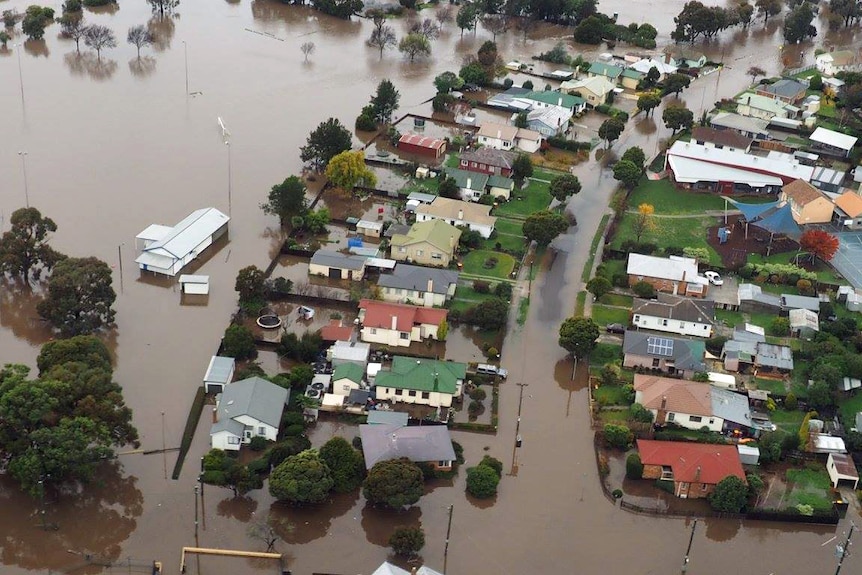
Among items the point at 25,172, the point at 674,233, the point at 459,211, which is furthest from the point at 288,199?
the point at 674,233

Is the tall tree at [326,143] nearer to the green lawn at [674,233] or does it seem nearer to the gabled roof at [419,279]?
the gabled roof at [419,279]

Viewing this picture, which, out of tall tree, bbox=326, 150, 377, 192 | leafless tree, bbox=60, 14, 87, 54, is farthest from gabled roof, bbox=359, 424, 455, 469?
leafless tree, bbox=60, 14, 87, 54

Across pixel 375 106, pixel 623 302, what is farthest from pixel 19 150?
pixel 623 302

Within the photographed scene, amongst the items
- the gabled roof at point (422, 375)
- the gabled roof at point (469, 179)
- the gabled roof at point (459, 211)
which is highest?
the gabled roof at point (469, 179)

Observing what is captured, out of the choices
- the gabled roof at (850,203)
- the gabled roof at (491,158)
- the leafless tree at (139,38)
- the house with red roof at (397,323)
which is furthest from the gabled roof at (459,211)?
the leafless tree at (139,38)

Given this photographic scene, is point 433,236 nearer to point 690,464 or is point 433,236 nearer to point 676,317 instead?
point 676,317

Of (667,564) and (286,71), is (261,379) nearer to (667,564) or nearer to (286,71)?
(667,564)
